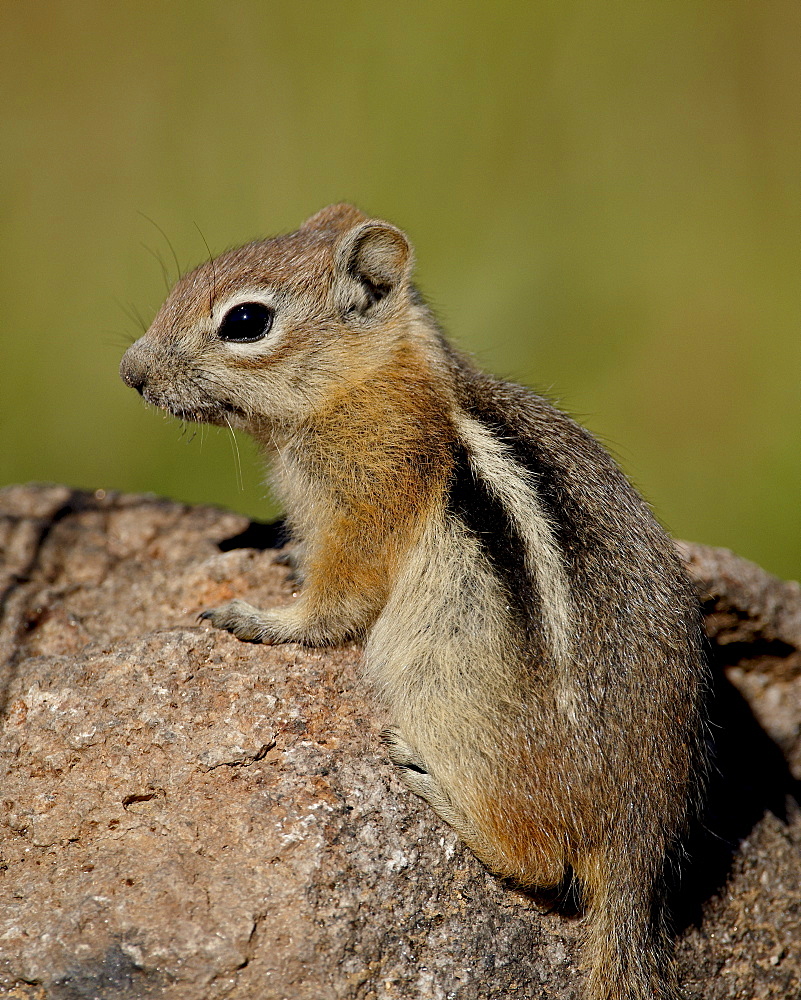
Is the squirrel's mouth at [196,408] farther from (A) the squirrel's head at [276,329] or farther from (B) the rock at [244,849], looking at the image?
(B) the rock at [244,849]

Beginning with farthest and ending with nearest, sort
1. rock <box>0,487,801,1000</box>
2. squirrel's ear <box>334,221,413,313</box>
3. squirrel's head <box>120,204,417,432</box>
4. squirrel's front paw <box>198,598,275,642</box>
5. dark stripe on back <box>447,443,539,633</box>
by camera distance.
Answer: squirrel's ear <box>334,221,413,313</box> → squirrel's head <box>120,204,417,432</box> → squirrel's front paw <box>198,598,275,642</box> → dark stripe on back <box>447,443,539,633</box> → rock <box>0,487,801,1000</box>

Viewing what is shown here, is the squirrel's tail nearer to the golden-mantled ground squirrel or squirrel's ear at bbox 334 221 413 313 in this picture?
the golden-mantled ground squirrel

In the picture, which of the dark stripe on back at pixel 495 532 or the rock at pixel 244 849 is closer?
the rock at pixel 244 849

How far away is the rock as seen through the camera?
3.36 metres

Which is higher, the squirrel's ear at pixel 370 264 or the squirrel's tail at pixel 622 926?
the squirrel's ear at pixel 370 264

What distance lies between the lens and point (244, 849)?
3547 mm

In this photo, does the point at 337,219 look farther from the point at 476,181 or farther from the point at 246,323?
the point at 476,181

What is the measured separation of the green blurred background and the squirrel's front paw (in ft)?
12.9

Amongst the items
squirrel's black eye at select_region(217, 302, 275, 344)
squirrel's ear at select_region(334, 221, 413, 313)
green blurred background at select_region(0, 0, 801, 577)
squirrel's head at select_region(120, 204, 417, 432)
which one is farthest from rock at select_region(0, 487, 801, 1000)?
green blurred background at select_region(0, 0, 801, 577)

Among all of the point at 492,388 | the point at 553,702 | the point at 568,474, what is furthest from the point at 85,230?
the point at 553,702

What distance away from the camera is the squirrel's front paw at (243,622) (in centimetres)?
426

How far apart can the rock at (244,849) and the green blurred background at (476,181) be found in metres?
3.92

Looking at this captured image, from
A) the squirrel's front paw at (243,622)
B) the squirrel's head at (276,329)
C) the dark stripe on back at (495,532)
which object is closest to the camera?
the dark stripe on back at (495,532)

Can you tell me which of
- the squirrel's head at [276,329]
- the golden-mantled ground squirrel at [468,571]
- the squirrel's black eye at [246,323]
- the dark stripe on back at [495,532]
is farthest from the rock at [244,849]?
the squirrel's black eye at [246,323]
